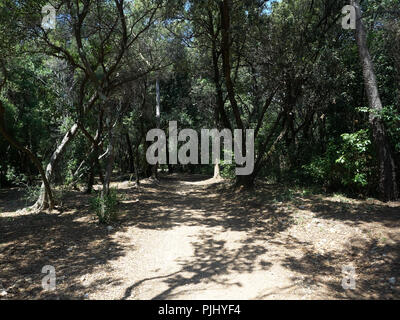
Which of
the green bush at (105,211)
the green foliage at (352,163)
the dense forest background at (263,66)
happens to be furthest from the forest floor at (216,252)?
the dense forest background at (263,66)

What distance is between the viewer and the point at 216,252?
5254 millimetres

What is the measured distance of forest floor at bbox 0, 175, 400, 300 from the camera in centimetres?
381

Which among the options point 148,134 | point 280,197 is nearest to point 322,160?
point 280,197

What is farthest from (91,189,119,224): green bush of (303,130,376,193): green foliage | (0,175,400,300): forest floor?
(303,130,376,193): green foliage

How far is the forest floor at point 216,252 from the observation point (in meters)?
3.81

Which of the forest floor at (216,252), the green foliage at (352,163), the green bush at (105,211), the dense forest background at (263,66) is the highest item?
the dense forest background at (263,66)

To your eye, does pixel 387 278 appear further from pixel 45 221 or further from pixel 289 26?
pixel 289 26

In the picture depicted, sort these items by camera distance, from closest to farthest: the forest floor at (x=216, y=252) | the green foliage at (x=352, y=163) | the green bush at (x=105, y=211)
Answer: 1. the forest floor at (x=216, y=252)
2. the green bush at (x=105, y=211)
3. the green foliage at (x=352, y=163)

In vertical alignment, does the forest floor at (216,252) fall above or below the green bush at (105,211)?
below

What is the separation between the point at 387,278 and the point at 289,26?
28.4ft

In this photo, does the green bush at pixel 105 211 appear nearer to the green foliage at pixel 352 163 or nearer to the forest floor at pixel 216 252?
the forest floor at pixel 216 252

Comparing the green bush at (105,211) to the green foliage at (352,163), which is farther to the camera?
the green foliage at (352,163)

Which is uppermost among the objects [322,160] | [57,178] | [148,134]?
[148,134]
